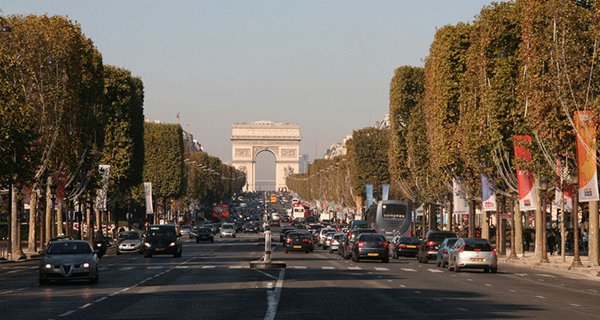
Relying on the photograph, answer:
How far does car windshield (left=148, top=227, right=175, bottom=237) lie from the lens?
56.1 m

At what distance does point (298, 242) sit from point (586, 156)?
28059mm

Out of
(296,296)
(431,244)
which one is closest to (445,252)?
(431,244)

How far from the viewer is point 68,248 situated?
32781 mm

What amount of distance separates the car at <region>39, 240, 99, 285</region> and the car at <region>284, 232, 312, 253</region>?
3565cm

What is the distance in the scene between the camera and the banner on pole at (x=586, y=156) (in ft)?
136

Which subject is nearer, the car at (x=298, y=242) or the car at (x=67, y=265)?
the car at (x=67, y=265)

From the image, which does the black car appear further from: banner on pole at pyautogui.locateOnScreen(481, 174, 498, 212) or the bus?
banner on pole at pyautogui.locateOnScreen(481, 174, 498, 212)

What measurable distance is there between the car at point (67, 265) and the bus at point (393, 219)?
49.8 m

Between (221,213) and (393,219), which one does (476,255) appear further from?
(221,213)

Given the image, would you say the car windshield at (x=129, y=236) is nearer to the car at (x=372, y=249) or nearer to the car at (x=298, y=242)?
the car at (x=298, y=242)

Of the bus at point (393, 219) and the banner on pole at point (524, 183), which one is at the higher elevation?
the banner on pole at point (524, 183)

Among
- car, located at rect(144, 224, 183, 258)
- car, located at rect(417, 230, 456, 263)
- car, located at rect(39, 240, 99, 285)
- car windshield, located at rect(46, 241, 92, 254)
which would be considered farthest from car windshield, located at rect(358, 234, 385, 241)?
car, located at rect(39, 240, 99, 285)

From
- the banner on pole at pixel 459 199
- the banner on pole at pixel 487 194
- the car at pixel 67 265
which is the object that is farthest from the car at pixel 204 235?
the car at pixel 67 265

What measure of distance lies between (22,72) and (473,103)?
89.9 feet
